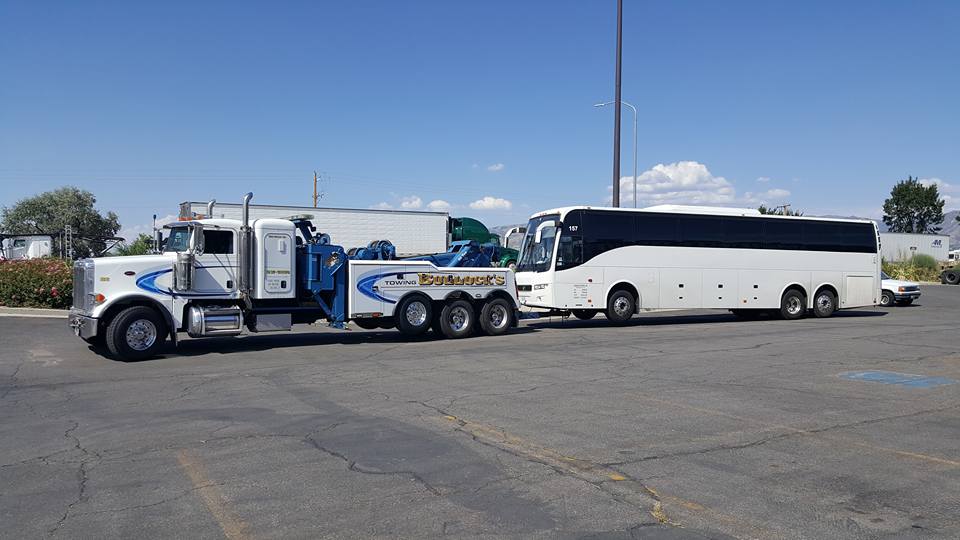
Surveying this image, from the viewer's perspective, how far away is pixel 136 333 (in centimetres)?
1405

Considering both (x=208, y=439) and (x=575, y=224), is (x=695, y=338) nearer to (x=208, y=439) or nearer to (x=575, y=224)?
(x=575, y=224)

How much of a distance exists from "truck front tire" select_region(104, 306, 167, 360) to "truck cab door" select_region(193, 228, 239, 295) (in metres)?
1.10

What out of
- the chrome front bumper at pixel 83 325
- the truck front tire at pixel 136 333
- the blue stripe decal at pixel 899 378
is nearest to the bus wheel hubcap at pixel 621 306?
the blue stripe decal at pixel 899 378

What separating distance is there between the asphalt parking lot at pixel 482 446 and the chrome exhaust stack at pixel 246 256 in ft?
5.61

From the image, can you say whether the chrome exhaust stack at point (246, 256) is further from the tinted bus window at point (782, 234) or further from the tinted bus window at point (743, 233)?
the tinted bus window at point (782, 234)

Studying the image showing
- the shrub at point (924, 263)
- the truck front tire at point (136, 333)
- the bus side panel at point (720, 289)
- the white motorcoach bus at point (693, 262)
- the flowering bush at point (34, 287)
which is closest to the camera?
the truck front tire at point (136, 333)

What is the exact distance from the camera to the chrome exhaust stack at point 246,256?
51.1ft

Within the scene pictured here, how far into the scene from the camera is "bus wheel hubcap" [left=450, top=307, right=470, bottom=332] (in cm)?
1805

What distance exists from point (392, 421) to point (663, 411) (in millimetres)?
3209

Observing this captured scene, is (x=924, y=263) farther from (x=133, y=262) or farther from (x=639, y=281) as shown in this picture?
(x=133, y=262)

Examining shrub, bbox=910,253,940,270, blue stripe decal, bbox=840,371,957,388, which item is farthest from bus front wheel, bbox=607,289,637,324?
shrub, bbox=910,253,940,270

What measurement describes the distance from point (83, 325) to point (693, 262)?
16.2 meters

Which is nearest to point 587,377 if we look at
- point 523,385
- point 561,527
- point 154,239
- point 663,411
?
point 523,385

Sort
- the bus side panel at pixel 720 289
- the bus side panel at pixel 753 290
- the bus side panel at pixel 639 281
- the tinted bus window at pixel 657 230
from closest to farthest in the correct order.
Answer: the bus side panel at pixel 639 281 < the tinted bus window at pixel 657 230 < the bus side panel at pixel 720 289 < the bus side panel at pixel 753 290
